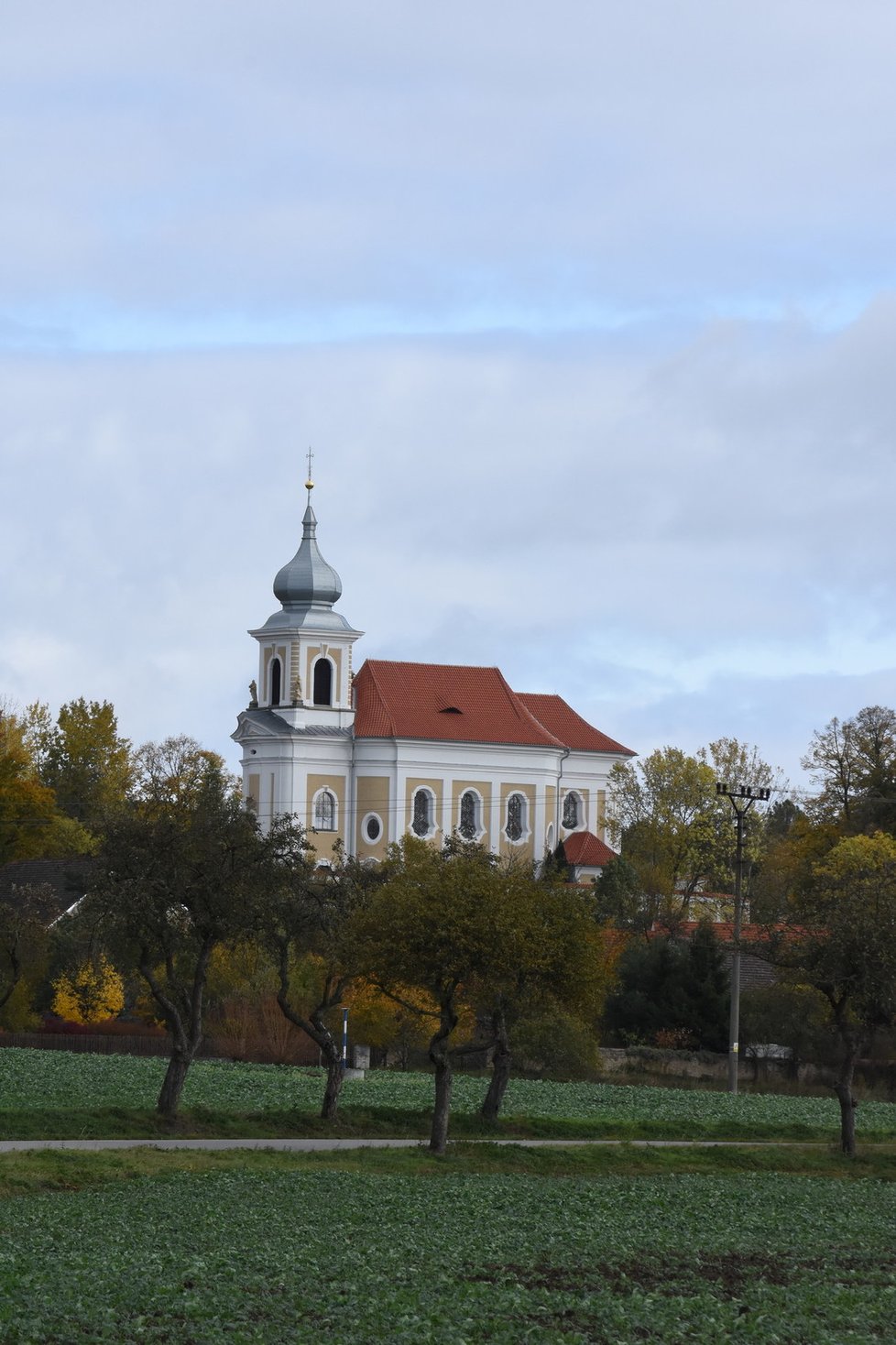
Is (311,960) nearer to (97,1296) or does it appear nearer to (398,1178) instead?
(398,1178)

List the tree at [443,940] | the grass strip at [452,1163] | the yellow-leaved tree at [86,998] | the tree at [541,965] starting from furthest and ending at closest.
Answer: the yellow-leaved tree at [86,998] < the tree at [541,965] < the tree at [443,940] < the grass strip at [452,1163]

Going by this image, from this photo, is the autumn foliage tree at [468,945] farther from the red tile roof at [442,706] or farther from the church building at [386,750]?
the red tile roof at [442,706]

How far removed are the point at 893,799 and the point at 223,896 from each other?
58791 millimetres

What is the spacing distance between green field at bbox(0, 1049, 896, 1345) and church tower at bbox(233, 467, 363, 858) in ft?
238

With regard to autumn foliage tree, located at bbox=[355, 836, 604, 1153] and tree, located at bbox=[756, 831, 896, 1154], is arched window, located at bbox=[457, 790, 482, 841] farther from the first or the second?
autumn foliage tree, located at bbox=[355, 836, 604, 1153]

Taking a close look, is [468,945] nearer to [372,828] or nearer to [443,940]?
[443,940]

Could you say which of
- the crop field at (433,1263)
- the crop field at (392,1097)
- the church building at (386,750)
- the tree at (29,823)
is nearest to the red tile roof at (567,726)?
the church building at (386,750)

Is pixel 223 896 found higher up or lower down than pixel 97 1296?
higher up

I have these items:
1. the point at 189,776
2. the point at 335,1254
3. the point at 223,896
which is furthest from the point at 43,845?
the point at 335,1254

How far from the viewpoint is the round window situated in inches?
4724

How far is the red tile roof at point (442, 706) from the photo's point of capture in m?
123

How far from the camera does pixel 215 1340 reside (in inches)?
734

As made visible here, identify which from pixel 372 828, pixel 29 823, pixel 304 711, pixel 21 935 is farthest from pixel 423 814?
pixel 21 935

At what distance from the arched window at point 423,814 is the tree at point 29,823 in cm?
2388
